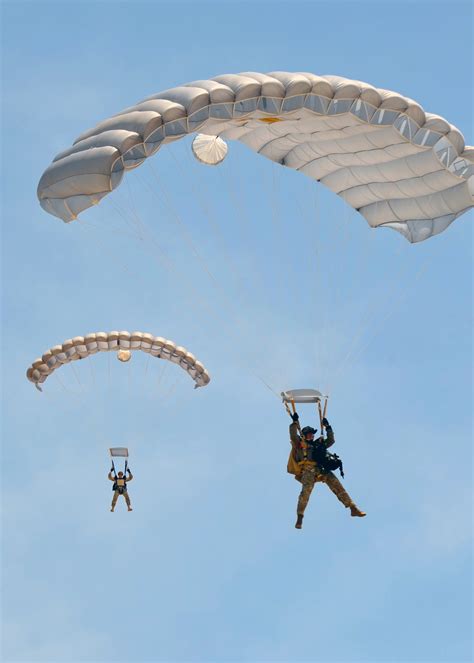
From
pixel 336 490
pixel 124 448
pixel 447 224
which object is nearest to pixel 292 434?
pixel 336 490

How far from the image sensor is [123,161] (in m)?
31.1

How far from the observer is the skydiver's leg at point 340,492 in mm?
33500

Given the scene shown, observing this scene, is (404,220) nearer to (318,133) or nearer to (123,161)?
(318,133)

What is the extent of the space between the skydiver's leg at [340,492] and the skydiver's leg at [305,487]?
147mm

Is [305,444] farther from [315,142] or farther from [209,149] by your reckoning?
[209,149]

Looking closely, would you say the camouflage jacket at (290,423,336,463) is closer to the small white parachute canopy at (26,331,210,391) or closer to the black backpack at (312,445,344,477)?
the black backpack at (312,445,344,477)

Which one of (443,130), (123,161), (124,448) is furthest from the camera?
(124,448)

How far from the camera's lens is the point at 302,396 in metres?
33.5

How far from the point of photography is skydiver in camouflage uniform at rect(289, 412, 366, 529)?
33.4 meters

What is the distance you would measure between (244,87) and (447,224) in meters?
5.70

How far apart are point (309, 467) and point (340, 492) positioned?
27.2 inches

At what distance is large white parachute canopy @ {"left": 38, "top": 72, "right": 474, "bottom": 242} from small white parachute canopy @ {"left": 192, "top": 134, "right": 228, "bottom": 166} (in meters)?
0.08

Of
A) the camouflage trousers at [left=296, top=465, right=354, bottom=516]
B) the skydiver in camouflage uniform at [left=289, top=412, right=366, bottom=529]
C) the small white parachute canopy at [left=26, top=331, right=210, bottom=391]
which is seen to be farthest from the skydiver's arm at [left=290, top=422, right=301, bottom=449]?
the small white parachute canopy at [left=26, top=331, right=210, bottom=391]

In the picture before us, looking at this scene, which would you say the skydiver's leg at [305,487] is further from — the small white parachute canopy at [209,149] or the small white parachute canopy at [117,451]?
the small white parachute canopy at [117,451]
